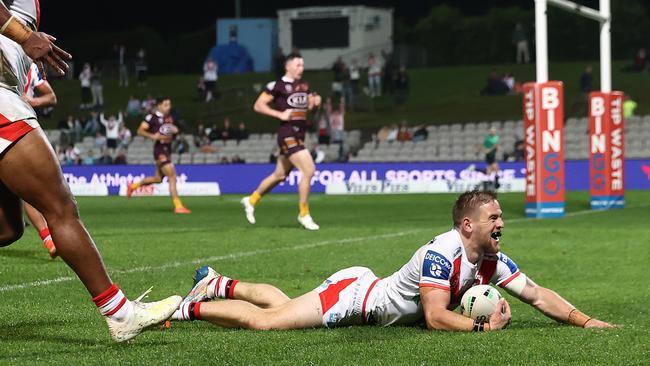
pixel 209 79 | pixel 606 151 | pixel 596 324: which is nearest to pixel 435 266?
pixel 596 324

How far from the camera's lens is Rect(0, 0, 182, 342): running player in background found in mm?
5840

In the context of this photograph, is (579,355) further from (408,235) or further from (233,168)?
(233,168)

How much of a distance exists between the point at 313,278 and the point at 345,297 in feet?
10.0

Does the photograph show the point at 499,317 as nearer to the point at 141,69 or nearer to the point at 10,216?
the point at 10,216

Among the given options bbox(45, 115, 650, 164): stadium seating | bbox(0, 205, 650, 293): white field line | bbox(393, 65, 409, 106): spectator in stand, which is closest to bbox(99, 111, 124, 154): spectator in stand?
bbox(45, 115, 650, 164): stadium seating

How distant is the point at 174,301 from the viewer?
632 centimetres

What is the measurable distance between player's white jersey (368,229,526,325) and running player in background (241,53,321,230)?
9051 mm

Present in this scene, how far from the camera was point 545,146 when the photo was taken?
1886cm

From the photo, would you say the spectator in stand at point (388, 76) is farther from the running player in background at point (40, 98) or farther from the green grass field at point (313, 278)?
the running player in background at point (40, 98)

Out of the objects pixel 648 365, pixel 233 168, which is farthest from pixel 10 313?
pixel 233 168

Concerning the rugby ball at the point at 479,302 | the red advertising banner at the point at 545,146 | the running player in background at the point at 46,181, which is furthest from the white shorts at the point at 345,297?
the red advertising banner at the point at 545,146

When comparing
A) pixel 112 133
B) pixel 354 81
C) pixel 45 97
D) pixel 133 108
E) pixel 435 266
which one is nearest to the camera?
pixel 435 266

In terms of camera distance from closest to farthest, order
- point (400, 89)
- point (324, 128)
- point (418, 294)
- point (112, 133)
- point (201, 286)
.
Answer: point (418, 294) → point (201, 286) → point (324, 128) → point (112, 133) → point (400, 89)

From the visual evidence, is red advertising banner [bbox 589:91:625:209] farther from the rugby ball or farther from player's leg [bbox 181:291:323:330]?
player's leg [bbox 181:291:323:330]
